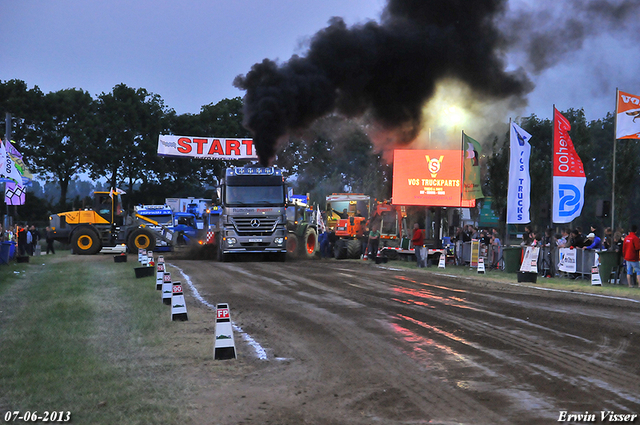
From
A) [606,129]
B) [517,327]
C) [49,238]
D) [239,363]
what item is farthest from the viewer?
[606,129]

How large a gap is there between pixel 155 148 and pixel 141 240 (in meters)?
37.5

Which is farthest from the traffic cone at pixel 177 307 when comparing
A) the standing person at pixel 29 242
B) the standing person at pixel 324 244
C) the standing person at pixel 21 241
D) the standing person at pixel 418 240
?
the standing person at pixel 29 242

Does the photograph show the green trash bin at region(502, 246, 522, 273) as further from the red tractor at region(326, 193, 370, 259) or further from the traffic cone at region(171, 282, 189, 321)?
the traffic cone at region(171, 282, 189, 321)

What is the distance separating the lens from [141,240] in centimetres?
3334

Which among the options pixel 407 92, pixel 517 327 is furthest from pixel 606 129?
pixel 517 327

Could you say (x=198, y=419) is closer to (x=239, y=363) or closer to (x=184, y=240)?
(x=239, y=363)

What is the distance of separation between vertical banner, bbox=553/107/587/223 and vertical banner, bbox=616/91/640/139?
1.96 meters

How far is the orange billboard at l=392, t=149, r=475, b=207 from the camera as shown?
96.7 ft

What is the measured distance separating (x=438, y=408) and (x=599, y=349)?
369cm

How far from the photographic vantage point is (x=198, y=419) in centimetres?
566

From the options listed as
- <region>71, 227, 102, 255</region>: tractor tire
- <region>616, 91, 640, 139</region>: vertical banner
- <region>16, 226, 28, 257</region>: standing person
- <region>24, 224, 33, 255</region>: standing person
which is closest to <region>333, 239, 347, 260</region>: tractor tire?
<region>71, 227, 102, 255</region>: tractor tire

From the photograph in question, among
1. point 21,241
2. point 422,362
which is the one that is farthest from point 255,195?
point 422,362

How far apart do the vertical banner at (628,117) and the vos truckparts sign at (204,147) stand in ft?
111

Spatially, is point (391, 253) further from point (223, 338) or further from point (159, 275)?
point (223, 338)
